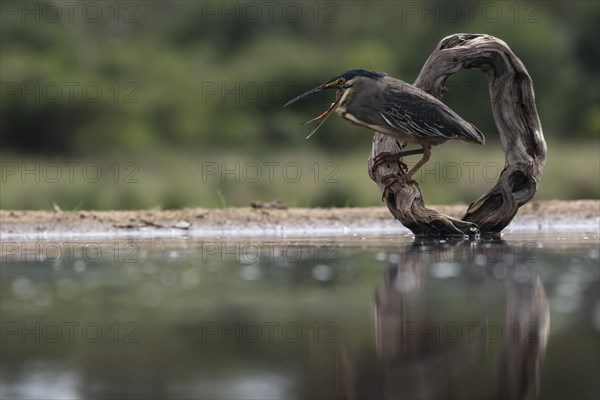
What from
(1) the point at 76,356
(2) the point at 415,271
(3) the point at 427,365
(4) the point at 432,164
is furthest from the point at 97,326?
(4) the point at 432,164

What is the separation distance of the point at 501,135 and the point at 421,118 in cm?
135

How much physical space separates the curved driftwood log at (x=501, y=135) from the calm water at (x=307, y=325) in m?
1.62

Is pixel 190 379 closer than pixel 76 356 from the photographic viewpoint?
Yes

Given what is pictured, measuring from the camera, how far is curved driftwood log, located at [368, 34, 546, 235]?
13.1 m

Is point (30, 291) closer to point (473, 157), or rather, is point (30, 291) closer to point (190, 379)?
point (190, 379)

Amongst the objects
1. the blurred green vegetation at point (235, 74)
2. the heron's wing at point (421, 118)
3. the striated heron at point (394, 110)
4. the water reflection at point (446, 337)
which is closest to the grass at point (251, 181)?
the blurred green vegetation at point (235, 74)

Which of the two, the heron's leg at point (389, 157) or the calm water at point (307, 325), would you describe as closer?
the calm water at point (307, 325)

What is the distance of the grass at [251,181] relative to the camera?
62.7ft

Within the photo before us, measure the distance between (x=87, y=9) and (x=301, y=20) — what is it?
7283 millimetres

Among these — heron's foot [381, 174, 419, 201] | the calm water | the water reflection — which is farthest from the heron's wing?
the water reflection

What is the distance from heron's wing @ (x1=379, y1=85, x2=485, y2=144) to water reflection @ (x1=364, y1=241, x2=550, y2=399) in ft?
9.49

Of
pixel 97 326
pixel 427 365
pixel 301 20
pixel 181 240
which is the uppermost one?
pixel 427 365

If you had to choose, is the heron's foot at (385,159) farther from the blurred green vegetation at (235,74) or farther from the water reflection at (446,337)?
the blurred green vegetation at (235,74)

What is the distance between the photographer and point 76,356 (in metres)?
5.85
